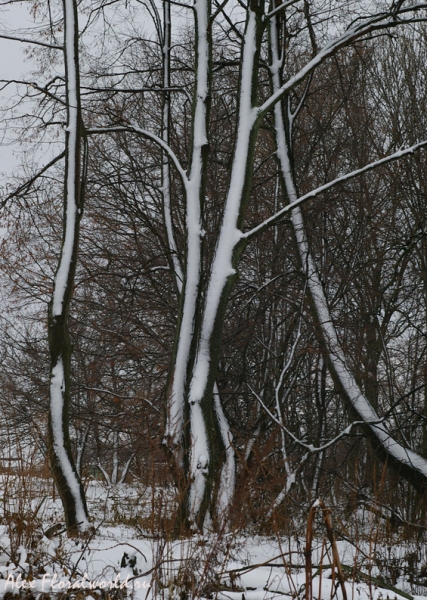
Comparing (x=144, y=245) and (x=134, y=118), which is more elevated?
(x=134, y=118)

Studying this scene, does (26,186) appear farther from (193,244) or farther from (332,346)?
(332,346)

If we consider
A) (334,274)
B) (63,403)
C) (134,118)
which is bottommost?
(63,403)

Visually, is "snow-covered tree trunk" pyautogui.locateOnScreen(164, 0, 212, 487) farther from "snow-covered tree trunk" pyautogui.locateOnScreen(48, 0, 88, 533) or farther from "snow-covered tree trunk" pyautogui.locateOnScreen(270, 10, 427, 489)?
"snow-covered tree trunk" pyautogui.locateOnScreen(270, 10, 427, 489)

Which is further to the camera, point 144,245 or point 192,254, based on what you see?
point 144,245

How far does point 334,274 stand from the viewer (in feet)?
29.9

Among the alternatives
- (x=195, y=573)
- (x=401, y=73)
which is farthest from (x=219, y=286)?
(x=401, y=73)

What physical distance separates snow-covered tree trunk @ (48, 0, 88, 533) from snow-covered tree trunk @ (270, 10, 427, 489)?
268cm

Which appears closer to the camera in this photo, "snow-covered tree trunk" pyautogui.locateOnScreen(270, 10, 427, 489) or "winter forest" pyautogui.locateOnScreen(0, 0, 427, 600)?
"winter forest" pyautogui.locateOnScreen(0, 0, 427, 600)

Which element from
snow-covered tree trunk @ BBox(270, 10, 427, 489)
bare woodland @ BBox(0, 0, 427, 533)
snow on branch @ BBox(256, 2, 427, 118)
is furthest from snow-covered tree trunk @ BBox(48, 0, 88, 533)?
snow-covered tree trunk @ BBox(270, 10, 427, 489)

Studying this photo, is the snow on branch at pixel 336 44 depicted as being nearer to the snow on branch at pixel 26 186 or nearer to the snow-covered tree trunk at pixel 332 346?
the snow-covered tree trunk at pixel 332 346

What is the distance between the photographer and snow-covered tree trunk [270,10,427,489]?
6.66 meters

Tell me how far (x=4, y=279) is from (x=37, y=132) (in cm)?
618

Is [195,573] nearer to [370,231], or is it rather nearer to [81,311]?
[370,231]

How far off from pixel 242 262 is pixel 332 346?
355cm
